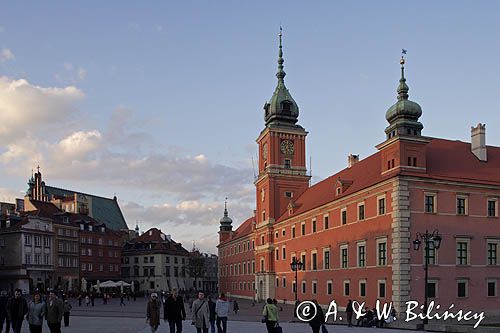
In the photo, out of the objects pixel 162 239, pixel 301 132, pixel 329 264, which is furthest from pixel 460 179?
pixel 162 239

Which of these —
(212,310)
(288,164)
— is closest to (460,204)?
(212,310)

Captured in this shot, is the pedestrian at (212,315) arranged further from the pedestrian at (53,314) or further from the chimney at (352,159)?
the chimney at (352,159)

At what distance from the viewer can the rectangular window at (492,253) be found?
140 ft

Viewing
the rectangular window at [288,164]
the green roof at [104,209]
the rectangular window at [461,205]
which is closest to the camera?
the rectangular window at [461,205]

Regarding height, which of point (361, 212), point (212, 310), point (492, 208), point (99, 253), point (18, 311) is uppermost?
point (492, 208)

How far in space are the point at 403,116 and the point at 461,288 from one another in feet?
42.3

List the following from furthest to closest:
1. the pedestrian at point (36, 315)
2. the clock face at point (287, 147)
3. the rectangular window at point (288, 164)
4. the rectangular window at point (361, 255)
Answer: the rectangular window at point (288, 164) → the clock face at point (287, 147) → the rectangular window at point (361, 255) → the pedestrian at point (36, 315)

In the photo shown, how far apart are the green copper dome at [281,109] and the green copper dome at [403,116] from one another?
3139 centimetres

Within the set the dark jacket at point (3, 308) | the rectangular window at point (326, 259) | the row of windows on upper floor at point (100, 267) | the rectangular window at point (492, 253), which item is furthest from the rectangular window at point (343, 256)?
the row of windows on upper floor at point (100, 267)

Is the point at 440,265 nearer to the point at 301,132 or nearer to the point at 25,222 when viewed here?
the point at 301,132

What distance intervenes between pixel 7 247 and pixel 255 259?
3352 centimetres

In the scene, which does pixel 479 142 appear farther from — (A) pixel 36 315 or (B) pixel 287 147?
(A) pixel 36 315

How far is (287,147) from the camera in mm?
76625

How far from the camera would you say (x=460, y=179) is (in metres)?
42.6
